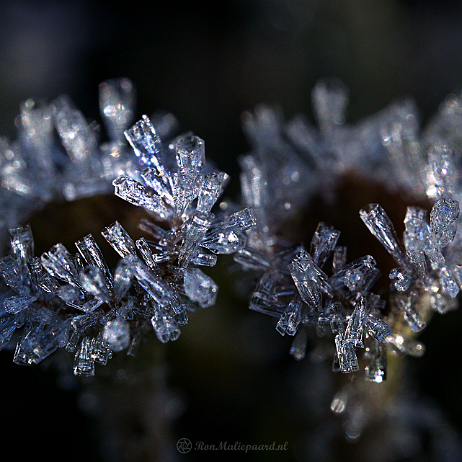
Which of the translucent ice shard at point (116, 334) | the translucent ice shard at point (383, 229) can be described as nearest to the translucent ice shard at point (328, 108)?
the translucent ice shard at point (383, 229)

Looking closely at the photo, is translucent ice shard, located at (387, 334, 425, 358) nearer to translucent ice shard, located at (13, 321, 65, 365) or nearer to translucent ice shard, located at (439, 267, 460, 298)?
translucent ice shard, located at (439, 267, 460, 298)

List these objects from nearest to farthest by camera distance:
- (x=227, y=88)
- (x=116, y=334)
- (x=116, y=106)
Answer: (x=116, y=334)
(x=116, y=106)
(x=227, y=88)

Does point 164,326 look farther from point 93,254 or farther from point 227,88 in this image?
point 227,88

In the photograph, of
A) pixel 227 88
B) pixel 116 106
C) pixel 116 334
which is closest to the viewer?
pixel 116 334

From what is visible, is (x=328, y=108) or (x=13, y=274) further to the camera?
(x=328, y=108)

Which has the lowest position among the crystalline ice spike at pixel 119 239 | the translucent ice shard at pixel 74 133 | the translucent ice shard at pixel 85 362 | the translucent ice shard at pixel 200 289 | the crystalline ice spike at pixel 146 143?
the translucent ice shard at pixel 85 362

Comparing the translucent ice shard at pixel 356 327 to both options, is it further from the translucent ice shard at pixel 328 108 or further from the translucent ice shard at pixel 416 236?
the translucent ice shard at pixel 328 108

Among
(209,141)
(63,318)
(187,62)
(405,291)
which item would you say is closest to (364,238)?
(405,291)

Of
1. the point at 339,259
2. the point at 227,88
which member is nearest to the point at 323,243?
the point at 339,259
